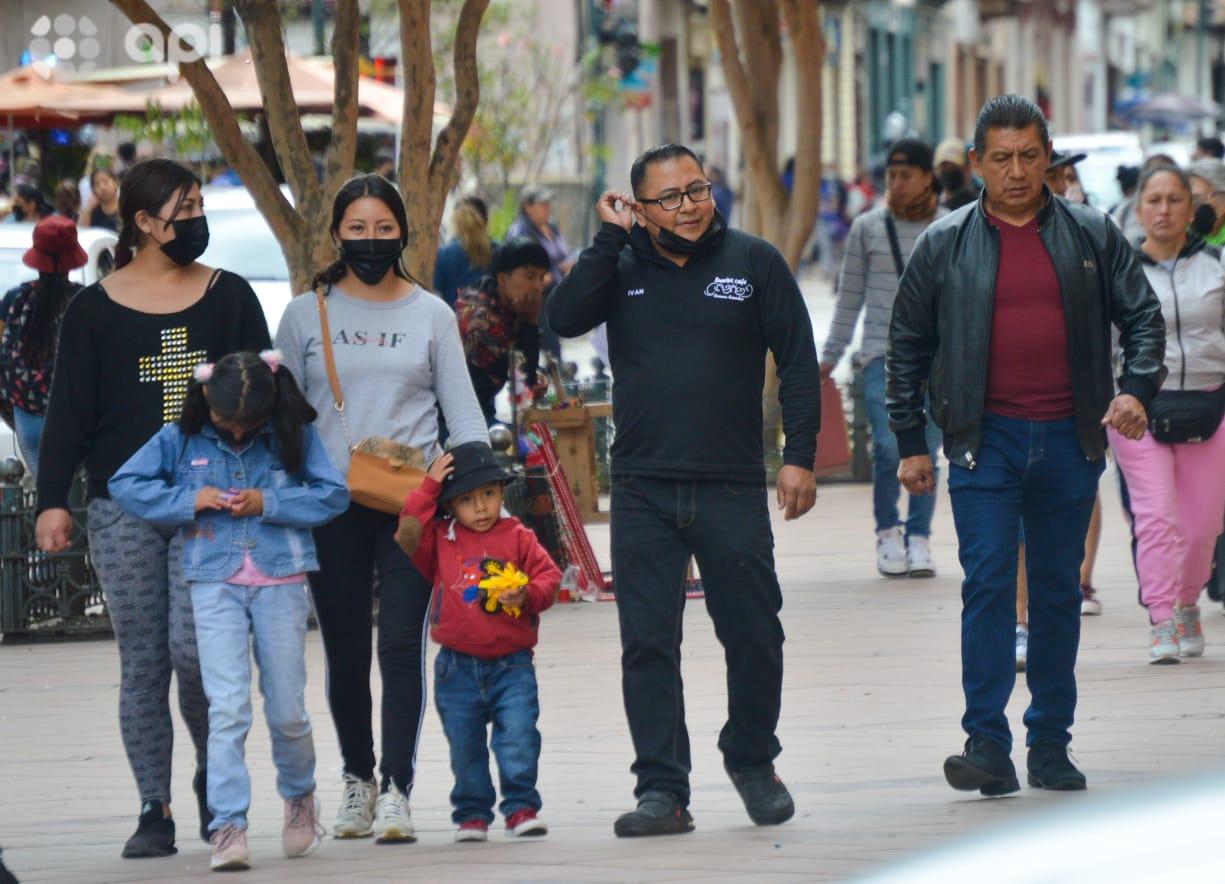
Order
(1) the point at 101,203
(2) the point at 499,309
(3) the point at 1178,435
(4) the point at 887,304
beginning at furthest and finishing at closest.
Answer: (1) the point at 101,203 → (4) the point at 887,304 → (2) the point at 499,309 → (3) the point at 1178,435

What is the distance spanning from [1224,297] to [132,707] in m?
4.49

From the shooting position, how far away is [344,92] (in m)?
10.6

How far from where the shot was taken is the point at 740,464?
6.14m

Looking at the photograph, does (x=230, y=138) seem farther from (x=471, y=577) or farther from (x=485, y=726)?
(x=485, y=726)

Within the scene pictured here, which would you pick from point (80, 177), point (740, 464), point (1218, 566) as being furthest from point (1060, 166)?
point (80, 177)

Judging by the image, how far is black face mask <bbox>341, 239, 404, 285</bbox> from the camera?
6.14 m

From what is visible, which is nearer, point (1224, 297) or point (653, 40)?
point (1224, 297)

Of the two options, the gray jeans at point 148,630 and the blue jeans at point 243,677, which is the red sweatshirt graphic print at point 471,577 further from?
the gray jeans at point 148,630

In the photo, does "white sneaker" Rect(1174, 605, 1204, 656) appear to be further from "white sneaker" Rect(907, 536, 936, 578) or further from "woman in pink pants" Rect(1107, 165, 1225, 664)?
"white sneaker" Rect(907, 536, 936, 578)

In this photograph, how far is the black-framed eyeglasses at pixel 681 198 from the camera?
20.0 ft

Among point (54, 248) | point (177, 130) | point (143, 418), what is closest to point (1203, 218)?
point (54, 248)

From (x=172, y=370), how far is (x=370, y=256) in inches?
23.1

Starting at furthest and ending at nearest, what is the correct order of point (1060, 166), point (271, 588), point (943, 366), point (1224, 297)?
point (1060, 166), point (1224, 297), point (943, 366), point (271, 588)

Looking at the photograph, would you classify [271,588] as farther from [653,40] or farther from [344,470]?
[653,40]
